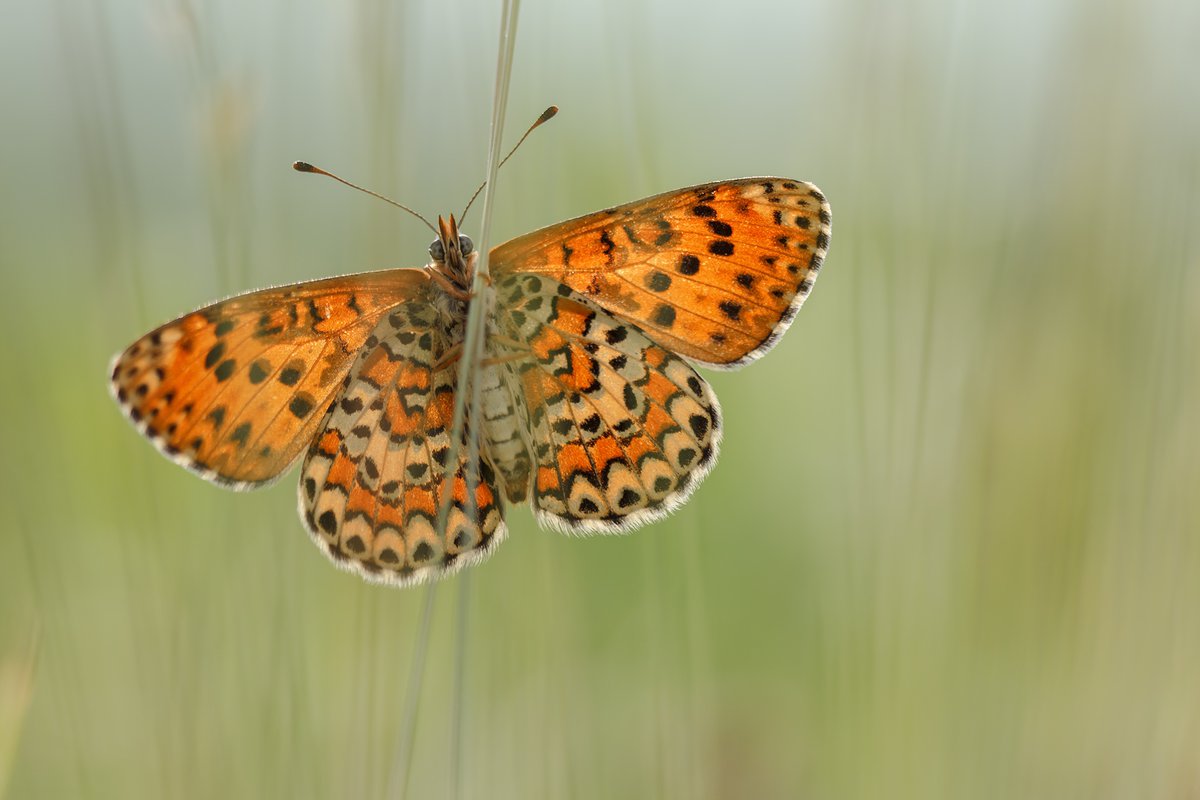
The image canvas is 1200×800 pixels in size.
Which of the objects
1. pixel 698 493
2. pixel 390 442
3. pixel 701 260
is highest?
pixel 701 260

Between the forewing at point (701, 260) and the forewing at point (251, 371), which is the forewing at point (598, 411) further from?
the forewing at point (251, 371)

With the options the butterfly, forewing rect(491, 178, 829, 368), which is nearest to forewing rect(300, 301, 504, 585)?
the butterfly

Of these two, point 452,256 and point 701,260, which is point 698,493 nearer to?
point 701,260

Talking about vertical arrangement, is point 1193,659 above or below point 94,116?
below

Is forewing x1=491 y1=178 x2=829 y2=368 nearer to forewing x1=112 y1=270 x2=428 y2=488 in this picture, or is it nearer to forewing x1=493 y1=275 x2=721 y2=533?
forewing x1=493 y1=275 x2=721 y2=533

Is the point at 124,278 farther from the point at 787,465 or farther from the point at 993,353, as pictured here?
the point at 787,465

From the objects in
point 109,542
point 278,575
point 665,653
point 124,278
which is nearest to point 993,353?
point 665,653

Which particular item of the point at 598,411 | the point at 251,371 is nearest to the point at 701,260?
the point at 598,411

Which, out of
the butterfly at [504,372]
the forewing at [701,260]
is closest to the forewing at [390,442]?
the butterfly at [504,372]
